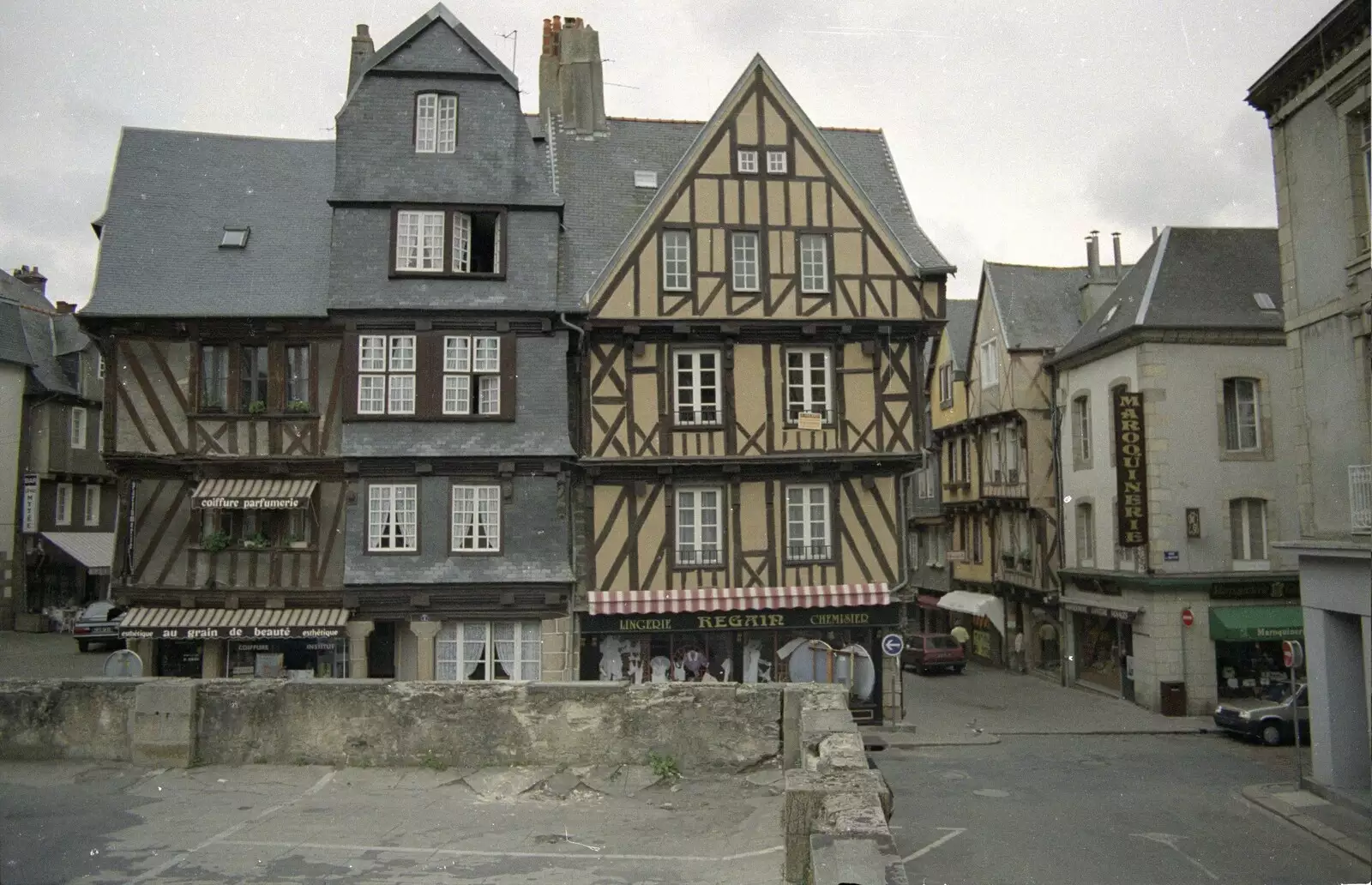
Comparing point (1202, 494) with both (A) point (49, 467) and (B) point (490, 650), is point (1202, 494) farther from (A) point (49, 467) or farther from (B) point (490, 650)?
(A) point (49, 467)

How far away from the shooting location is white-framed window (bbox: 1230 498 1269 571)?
84.7 ft

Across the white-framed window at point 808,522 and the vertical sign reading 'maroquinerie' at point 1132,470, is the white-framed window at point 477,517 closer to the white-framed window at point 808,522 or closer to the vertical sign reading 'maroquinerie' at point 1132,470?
the white-framed window at point 808,522

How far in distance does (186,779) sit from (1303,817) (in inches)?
556

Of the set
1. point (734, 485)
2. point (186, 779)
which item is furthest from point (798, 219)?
point (186, 779)

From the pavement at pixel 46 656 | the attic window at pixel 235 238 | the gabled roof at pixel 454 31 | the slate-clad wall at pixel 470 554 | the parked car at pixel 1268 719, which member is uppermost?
the gabled roof at pixel 454 31

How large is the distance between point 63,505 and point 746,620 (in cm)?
2529

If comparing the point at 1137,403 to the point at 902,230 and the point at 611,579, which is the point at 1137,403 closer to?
the point at 902,230

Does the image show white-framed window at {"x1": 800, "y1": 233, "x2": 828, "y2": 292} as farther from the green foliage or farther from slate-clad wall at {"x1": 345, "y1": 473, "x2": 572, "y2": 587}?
the green foliage

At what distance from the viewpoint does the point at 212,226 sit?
22.2 m

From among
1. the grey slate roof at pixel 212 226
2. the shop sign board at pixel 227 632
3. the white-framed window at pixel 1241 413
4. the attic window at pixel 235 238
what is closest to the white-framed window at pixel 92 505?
the grey slate roof at pixel 212 226

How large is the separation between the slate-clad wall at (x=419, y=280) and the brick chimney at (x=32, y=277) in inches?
953

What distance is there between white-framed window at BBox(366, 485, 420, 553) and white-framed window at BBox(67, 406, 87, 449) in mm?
20144

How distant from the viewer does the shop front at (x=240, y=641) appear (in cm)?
2014

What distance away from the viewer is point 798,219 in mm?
22234
